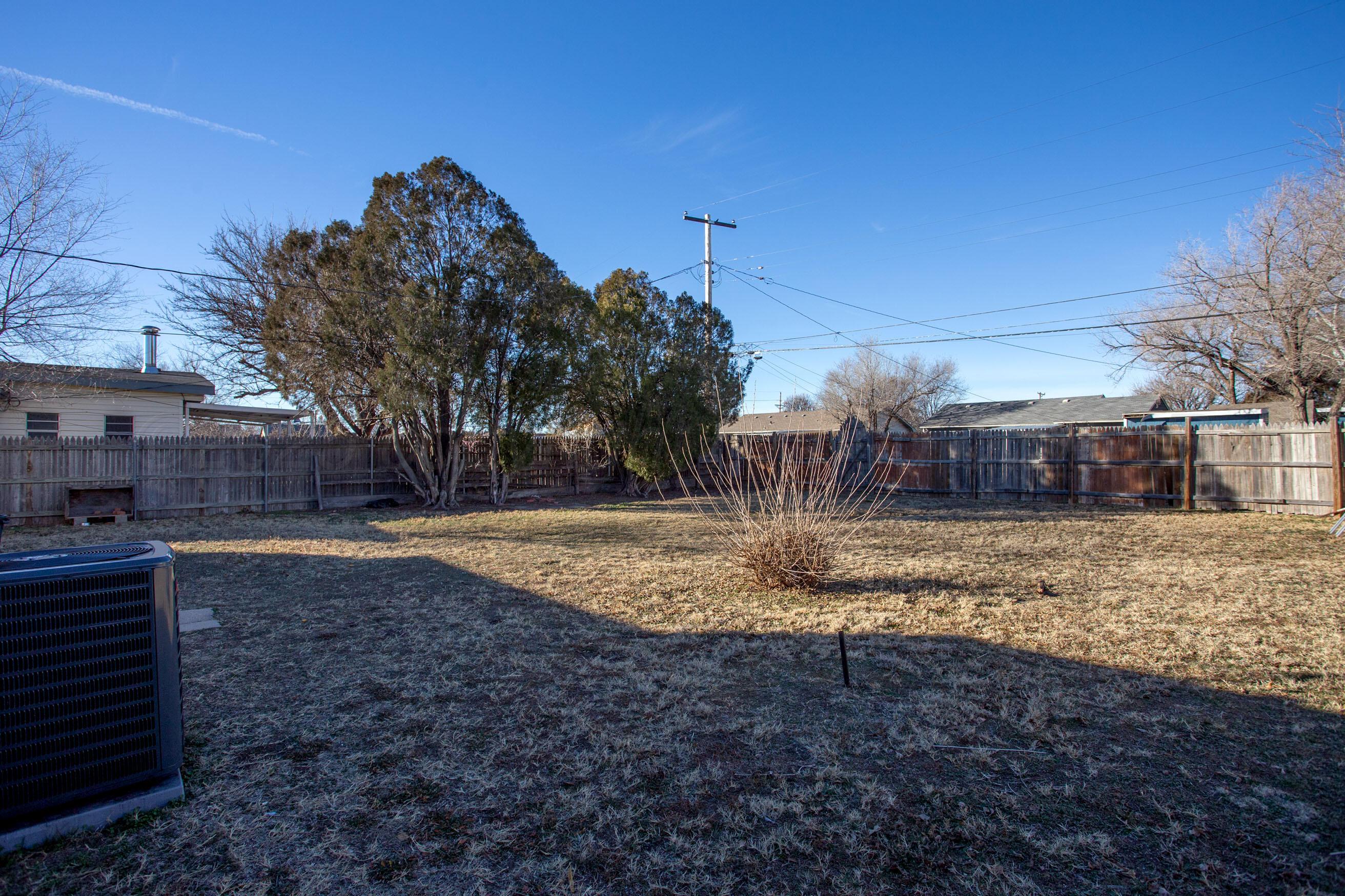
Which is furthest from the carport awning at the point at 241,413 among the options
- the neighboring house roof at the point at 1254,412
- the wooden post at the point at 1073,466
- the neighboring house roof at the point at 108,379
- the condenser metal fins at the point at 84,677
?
the neighboring house roof at the point at 1254,412

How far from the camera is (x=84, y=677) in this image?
2.06m

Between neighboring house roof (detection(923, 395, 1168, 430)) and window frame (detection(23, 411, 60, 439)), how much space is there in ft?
99.1

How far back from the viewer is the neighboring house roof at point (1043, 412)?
25641 millimetres

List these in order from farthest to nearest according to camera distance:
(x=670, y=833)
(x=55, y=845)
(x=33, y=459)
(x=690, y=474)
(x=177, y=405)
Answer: (x=690, y=474) < (x=177, y=405) < (x=33, y=459) < (x=670, y=833) < (x=55, y=845)

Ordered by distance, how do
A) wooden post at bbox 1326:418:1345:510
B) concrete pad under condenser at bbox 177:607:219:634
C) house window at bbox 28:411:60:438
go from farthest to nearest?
1. house window at bbox 28:411:60:438
2. wooden post at bbox 1326:418:1345:510
3. concrete pad under condenser at bbox 177:607:219:634

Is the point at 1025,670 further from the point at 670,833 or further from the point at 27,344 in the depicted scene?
the point at 27,344

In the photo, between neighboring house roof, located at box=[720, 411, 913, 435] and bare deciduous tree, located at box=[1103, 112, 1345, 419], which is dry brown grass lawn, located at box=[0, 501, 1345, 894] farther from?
neighboring house roof, located at box=[720, 411, 913, 435]

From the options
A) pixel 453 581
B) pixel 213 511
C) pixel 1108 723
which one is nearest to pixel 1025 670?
pixel 1108 723

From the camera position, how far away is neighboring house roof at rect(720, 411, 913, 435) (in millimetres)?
31691

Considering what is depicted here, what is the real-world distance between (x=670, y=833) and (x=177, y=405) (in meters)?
16.6

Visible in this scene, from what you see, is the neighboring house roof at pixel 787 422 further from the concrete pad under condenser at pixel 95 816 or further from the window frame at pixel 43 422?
the concrete pad under condenser at pixel 95 816

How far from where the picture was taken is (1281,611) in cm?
477

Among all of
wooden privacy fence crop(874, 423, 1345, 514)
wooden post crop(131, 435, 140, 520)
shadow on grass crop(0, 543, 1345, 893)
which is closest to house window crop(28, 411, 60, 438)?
wooden post crop(131, 435, 140, 520)

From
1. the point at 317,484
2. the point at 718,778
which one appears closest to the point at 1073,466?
the point at 718,778
